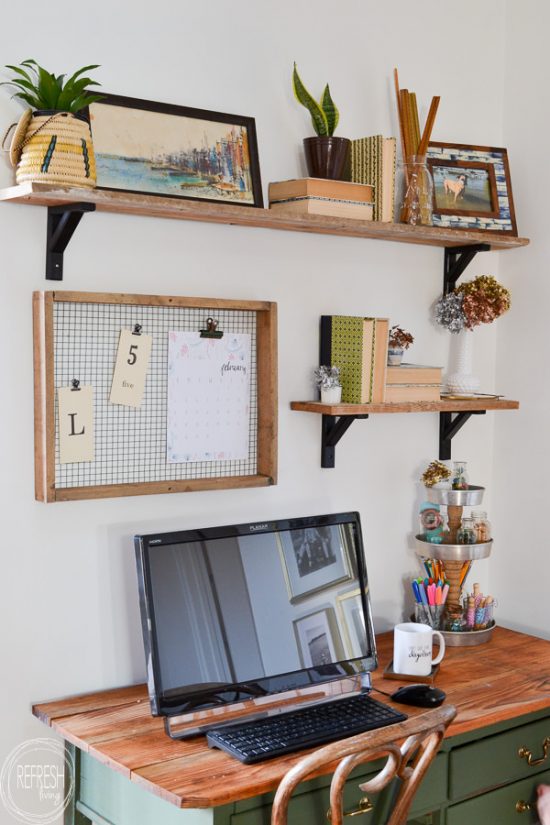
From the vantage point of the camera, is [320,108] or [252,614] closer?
[252,614]

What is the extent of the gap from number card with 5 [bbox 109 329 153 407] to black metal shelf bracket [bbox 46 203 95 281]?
0.18 m

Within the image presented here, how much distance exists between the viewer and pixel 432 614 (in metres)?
2.32

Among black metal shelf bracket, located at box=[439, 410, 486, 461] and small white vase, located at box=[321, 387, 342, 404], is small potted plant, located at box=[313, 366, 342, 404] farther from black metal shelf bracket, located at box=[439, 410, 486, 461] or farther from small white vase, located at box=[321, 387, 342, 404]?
black metal shelf bracket, located at box=[439, 410, 486, 461]

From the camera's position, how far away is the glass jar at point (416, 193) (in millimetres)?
2275

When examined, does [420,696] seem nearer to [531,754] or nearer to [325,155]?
[531,754]

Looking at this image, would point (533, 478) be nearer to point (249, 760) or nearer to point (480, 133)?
point (480, 133)

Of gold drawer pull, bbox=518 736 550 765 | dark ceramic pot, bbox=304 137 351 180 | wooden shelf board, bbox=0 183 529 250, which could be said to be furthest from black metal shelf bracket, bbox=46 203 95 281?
gold drawer pull, bbox=518 736 550 765

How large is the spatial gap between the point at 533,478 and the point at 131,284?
1172 mm

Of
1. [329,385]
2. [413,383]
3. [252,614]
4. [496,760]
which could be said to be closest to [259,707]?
[252,614]

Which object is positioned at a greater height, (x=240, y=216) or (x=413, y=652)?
(x=240, y=216)

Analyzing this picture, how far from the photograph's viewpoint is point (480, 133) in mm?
2541

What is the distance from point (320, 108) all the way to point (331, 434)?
2.35ft

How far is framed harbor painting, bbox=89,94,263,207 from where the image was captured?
187cm

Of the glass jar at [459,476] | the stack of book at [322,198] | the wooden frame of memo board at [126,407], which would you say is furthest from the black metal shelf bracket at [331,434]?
the stack of book at [322,198]
